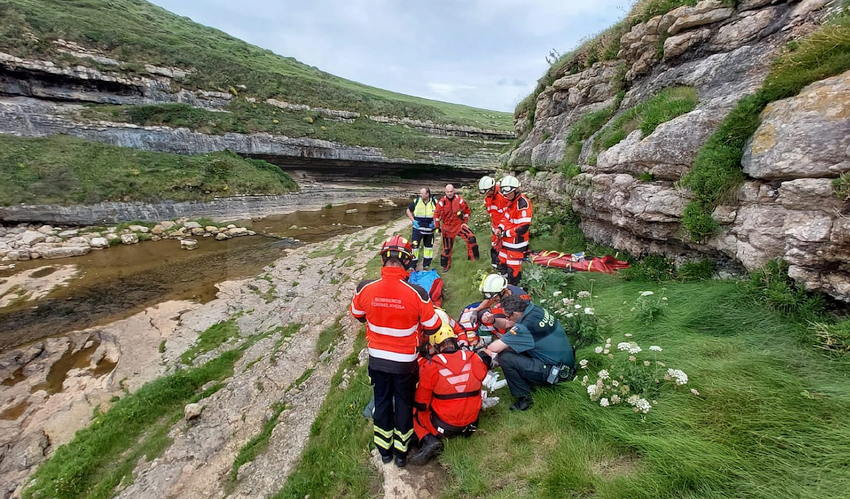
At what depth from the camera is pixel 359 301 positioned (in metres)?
3.42

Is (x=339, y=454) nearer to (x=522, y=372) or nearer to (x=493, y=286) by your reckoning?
(x=522, y=372)

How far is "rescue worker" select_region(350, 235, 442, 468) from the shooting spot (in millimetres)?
3285

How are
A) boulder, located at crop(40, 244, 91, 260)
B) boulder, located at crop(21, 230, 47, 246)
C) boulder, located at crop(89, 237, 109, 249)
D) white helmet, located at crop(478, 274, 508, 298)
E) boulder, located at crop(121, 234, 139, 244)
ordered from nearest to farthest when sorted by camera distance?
white helmet, located at crop(478, 274, 508, 298) < boulder, located at crop(40, 244, 91, 260) < boulder, located at crop(21, 230, 47, 246) < boulder, located at crop(89, 237, 109, 249) < boulder, located at crop(121, 234, 139, 244)

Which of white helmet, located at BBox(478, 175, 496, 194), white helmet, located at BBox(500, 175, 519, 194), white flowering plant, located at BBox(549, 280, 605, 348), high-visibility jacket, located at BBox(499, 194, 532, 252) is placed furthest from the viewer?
white helmet, located at BBox(478, 175, 496, 194)

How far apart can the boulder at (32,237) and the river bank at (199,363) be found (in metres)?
11.2

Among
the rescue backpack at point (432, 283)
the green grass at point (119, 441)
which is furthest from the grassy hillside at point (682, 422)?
the green grass at point (119, 441)

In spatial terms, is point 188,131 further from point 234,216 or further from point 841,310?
point 841,310

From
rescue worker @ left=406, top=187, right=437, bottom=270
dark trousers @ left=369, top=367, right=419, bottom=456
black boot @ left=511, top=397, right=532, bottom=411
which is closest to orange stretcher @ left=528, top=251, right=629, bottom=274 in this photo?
rescue worker @ left=406, top=187, right=437, bottom=270

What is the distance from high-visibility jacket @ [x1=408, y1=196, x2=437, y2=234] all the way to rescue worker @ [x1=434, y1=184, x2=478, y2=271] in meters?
0.21

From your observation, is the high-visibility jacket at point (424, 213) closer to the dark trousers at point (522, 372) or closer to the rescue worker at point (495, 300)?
the rescue worker at point (495, 300)

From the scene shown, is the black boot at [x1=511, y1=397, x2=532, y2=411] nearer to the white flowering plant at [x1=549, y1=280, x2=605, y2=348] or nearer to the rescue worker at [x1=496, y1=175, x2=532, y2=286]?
the white flowering plant at [x1=549, y1=280, x2=605, y2=348]

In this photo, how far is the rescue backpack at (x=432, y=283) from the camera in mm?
6575

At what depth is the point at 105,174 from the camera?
66.4ft

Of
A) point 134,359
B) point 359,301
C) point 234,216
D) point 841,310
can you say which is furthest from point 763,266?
point 234,216
